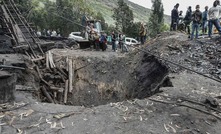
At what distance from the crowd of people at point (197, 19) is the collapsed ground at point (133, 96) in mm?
780

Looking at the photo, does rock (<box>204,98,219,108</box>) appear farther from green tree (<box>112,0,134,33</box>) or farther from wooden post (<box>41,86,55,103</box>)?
green tree (<box>112,0,134,33</box>)

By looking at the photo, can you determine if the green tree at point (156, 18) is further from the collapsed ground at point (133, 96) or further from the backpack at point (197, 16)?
the backpack at point (197, 16)

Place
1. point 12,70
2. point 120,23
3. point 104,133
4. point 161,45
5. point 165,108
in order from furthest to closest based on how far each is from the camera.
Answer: point 120,23
point 161,45
point 12,70
point 165,108
point 104,133

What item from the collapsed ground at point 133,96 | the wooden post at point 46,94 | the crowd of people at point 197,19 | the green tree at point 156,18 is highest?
the green tree at point 156,18

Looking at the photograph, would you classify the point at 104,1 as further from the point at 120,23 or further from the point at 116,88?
the point at 116,88

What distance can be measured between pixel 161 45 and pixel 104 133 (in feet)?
32.4

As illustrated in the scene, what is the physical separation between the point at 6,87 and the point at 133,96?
6596 mm

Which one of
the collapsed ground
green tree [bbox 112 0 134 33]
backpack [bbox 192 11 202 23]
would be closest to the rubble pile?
the collapsed ground

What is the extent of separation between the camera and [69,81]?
1400 centimetres

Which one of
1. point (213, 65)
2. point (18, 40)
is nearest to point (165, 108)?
point (213, 65)

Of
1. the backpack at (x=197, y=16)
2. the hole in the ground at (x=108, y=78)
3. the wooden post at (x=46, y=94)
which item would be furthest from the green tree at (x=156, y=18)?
the wooden post at (x=46, y=94)

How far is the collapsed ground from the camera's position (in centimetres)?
641

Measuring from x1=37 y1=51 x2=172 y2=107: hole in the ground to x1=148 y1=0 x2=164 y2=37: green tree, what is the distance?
20.7 m

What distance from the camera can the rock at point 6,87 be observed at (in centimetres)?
769
